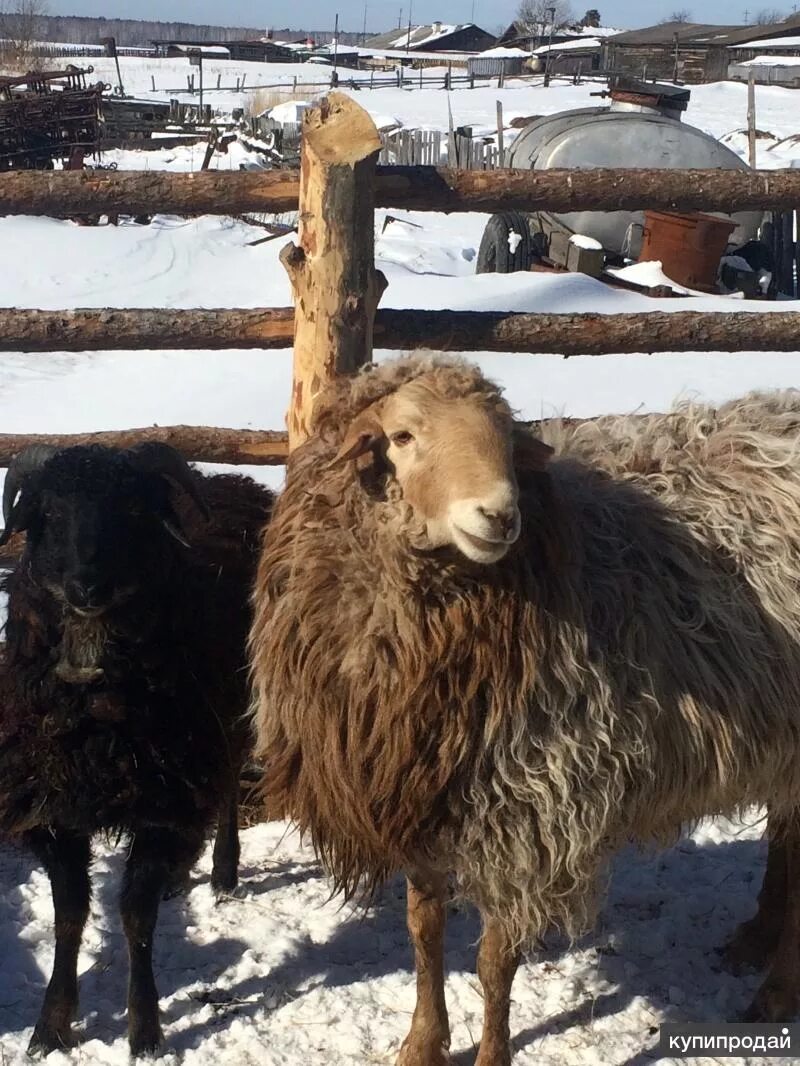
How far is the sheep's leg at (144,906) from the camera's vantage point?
3.06m

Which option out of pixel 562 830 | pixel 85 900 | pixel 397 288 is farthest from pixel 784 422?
pixel 397 288

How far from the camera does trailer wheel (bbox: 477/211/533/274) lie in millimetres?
13008

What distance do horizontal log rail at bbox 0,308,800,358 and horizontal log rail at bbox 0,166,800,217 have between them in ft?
1.20

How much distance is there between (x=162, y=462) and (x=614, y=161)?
45.3 ft

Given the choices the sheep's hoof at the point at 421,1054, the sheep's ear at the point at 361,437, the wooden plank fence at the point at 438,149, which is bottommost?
the sheep's hoof at the point at 421,1054

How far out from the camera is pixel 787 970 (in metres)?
3.20

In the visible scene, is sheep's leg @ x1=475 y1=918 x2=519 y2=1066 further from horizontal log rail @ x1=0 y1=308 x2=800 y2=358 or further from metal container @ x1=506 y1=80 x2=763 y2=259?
metal container @ x1=506 y1=80 x2=763 y2=259

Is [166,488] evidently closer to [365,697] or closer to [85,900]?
[365,697]

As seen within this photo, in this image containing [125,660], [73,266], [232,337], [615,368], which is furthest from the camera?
[73,266]

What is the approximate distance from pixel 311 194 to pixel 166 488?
3.73ft

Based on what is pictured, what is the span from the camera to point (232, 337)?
395cm

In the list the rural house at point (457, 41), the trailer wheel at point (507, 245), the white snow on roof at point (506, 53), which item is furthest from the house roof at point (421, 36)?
the trailer wheel at point (507, 245)

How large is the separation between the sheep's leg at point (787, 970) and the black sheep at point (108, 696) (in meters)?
1.68

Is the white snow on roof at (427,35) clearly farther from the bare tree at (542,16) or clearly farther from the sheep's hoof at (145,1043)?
the sheep's hoof at (145,1043)
